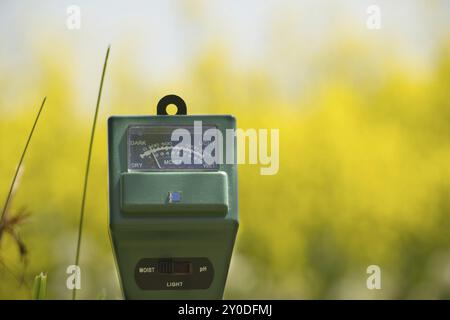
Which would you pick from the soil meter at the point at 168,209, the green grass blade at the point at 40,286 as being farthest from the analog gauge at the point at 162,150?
the green grass blade at the point at 40,286

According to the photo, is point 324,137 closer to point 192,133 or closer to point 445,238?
point 445,238

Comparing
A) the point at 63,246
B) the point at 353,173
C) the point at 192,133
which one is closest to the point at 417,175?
the point at 353,173

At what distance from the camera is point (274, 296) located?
5199 millimetres

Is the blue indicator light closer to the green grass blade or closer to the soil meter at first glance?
the soil meter

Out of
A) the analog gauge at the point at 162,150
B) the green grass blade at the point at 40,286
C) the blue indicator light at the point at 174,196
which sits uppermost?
the analog gauge at the point at 162,150

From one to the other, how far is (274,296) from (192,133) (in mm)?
3369

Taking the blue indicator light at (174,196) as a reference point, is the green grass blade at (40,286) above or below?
below

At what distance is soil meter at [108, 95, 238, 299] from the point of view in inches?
73.9

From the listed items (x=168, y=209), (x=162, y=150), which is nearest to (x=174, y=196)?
(x=168, y=209)

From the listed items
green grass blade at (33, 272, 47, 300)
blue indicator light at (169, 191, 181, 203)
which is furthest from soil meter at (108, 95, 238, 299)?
green grass blade at (33, 272, 47, 300)

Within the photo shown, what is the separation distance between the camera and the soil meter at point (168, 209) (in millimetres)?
1876

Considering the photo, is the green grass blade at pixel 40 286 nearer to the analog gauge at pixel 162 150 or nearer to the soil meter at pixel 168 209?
the soil meter at pixel 168 209

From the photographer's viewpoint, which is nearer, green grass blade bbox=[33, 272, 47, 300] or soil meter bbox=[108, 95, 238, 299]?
green grass blade bbox=[33, 272, 47, 300]
